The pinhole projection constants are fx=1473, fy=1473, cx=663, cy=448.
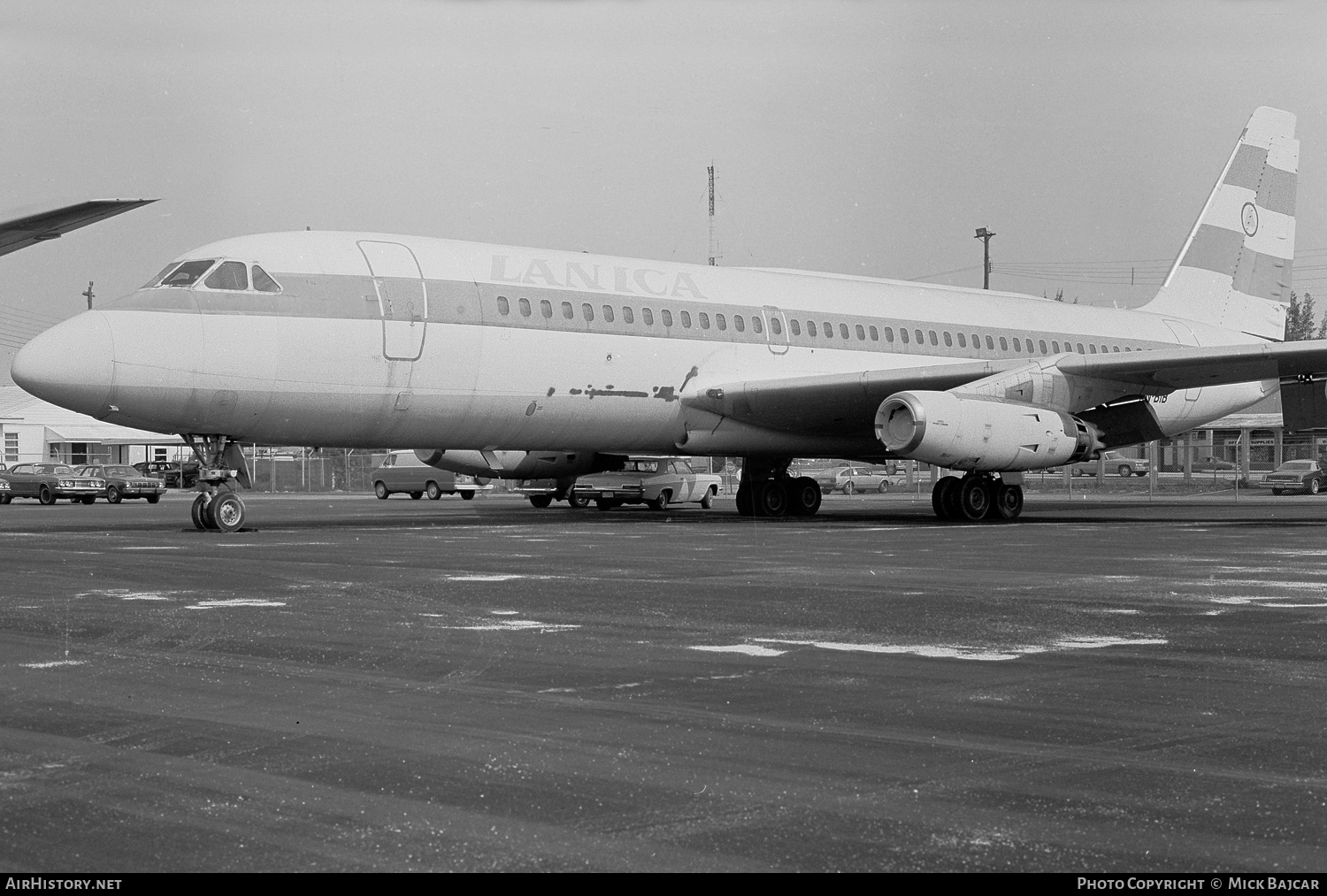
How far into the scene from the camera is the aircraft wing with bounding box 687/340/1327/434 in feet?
72.9

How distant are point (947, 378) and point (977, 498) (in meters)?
2.24

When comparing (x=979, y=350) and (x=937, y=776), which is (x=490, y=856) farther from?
(x=979, y=350)

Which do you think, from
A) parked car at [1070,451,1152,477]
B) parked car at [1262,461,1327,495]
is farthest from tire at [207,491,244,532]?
parked car at [1070,451,1152,477]

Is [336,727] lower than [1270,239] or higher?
lower

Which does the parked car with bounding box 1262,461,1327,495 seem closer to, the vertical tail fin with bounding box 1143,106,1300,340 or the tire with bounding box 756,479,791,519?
the vertical tail fin with bounding box 1143,106,1300,340

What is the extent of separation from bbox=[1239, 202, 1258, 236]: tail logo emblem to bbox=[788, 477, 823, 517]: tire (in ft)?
39.6

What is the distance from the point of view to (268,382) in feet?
60.8

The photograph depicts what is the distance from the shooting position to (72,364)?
17234 mm

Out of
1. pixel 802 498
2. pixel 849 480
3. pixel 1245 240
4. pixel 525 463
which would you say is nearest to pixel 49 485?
pixel 525 463

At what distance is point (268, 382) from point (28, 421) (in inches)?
2334

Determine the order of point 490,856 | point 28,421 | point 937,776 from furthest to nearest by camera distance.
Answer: point 28,421 → point 937,776 → point 490,856

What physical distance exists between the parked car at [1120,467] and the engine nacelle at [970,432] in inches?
1975

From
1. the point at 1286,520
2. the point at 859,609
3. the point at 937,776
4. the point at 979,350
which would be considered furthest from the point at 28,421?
the point at 937,776

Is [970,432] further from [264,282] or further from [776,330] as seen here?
[264,282]
